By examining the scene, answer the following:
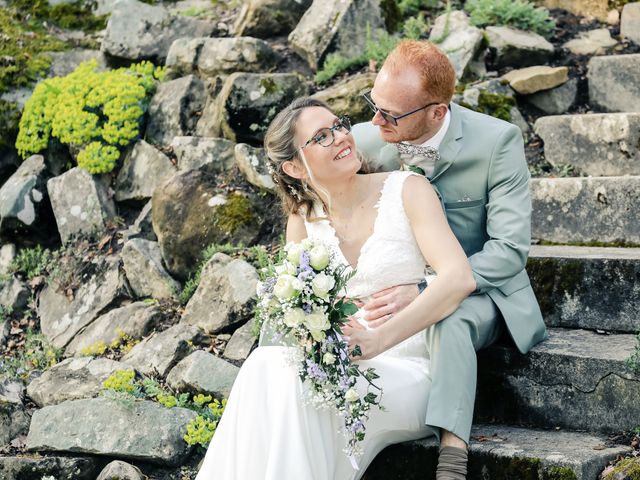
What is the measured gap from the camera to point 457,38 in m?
6.91

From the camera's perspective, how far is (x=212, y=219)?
6.22 metres

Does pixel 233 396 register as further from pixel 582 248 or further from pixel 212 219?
pixel 212 219

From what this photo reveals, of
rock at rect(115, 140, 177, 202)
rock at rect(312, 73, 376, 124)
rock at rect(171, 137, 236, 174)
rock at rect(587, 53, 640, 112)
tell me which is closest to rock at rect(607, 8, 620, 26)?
rock at rect(587, 53, 640, 112)

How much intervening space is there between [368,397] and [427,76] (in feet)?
5.06

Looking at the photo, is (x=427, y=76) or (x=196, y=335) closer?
(x=427, y=76)

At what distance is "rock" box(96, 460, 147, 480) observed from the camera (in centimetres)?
458

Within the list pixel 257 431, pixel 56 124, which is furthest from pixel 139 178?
pixel 257 431

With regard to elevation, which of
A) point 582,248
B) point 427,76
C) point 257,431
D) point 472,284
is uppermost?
point 427,76

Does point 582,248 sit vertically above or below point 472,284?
below

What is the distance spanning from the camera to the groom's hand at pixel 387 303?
3.85 metres

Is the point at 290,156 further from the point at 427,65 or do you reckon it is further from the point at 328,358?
the point at 328,358

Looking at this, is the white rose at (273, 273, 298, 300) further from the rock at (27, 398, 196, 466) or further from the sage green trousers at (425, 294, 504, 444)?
the rock at (27, 398, 196, 466)

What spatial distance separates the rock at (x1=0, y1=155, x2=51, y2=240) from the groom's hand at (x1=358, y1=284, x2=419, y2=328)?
4.09 m

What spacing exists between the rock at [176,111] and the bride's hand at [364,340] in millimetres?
3937
